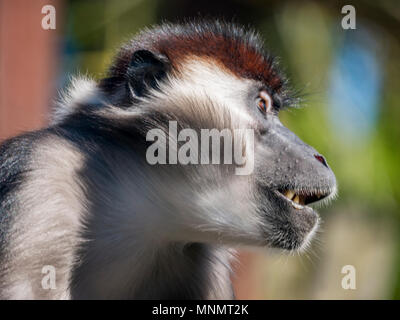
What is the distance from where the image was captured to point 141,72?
2676mm

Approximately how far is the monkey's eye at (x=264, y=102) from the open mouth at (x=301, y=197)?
1.37 ft

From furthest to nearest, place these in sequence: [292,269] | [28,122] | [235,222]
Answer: [292,269]
[28,122]
[235,222]

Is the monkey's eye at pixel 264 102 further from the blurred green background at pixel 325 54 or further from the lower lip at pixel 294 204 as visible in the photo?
the blurred green background at pixel 325 54

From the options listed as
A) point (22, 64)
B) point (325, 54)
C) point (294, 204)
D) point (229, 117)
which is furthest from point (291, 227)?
point (325, 54)

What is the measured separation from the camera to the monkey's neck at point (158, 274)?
2.56 metres

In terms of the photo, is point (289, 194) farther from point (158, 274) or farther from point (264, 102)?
point (158, 274)

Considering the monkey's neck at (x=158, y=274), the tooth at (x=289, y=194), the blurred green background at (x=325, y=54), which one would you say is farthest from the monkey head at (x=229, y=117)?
the blurred green background at (x=325, y=54)

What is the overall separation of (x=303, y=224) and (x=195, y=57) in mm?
877

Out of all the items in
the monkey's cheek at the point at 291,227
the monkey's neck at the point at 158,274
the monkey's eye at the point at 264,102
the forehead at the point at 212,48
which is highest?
the forehead at the point at 212,48

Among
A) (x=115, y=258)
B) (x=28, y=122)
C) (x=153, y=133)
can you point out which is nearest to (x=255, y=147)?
(x=153, y=133)

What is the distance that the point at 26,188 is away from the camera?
243 cm

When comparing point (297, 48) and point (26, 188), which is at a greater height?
point (297, 48)

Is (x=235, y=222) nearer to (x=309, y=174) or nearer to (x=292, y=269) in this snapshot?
(x=309, y=174)

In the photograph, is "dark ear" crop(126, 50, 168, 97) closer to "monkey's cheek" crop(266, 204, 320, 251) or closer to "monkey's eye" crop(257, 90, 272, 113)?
"monkey's eye" crop(257, 90, 272, 113)
